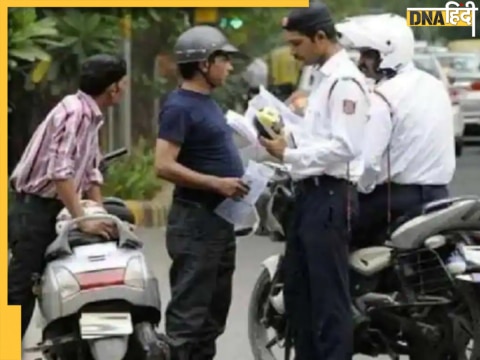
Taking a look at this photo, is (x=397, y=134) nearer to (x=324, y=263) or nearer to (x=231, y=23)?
(x=324, y=263)

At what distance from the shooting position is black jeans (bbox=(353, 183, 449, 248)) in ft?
22.8

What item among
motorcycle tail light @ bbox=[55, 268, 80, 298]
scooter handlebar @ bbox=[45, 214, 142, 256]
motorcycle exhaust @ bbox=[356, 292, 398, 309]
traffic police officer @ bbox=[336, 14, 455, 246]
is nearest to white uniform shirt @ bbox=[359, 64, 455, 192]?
traffic police officer @ bbox=[336, 14, 455, 246]

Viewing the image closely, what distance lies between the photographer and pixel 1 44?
6645 millimetres

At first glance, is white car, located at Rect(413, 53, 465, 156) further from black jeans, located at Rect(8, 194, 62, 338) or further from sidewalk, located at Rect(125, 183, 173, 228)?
black jeans, located at Rect(8, 194, 62, 338)

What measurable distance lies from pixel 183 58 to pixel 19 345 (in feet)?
5.03

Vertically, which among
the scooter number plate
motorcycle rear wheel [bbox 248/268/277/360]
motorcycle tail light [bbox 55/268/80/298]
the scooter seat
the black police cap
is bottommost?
motorcycle rear wheel [bbox 248/268/277/360]

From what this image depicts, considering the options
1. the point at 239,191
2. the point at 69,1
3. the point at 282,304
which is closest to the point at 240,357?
the point at 282,304

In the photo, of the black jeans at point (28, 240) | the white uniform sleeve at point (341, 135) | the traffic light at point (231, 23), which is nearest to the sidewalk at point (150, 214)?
the traffic light at point (231, 23)

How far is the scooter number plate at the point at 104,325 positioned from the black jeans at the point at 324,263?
918 mm

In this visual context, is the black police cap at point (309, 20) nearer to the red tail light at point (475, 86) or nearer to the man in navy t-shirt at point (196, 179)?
the man in navy t-shirt at point (196, 179)

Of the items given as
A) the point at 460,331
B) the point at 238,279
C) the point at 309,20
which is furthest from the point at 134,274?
the point at 238,279

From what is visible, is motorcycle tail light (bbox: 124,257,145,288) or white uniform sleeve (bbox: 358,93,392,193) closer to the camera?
motorcycle tail light (bbox: 124,257,145,288)

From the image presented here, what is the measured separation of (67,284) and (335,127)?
1340 mm

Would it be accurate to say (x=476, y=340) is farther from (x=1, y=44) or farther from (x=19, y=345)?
(x=1, y=44)
